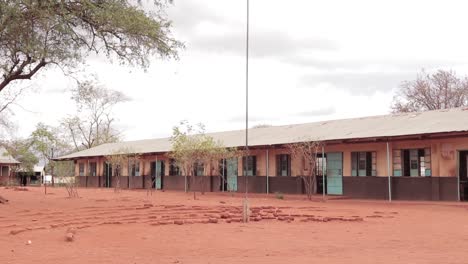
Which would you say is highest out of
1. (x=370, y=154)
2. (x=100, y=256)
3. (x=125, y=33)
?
(x=125, y=33)

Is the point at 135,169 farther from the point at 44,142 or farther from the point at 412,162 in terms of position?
the point at 412,162

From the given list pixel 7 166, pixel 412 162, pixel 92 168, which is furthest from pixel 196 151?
pixel 7 166

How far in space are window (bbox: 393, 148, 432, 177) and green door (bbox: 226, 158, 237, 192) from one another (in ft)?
31.6

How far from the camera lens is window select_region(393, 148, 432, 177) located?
20.6 metres

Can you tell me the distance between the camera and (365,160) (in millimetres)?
22797

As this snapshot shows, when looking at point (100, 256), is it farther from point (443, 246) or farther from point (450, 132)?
point (450, 132)

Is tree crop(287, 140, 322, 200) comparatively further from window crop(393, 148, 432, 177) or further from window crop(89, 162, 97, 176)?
window crop(89, 162, 97, 176)

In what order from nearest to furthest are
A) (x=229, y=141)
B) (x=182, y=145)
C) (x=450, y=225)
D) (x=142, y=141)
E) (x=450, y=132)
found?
1. (x=450, y=225)
2. (x=450, y=132)
3. (x=182, y=145)
4. (x=229, y=141)
5. (x=142, y=141)

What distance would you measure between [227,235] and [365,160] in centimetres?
1288

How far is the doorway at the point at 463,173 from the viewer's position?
1998 centimetres

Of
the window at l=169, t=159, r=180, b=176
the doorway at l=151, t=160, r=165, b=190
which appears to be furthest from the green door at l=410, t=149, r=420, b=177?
the doorway at l=151, t=160, r=165, b=190

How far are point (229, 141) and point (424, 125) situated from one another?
40.2 feet

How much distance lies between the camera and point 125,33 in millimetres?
16266


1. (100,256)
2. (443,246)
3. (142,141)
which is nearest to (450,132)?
(443,246)
